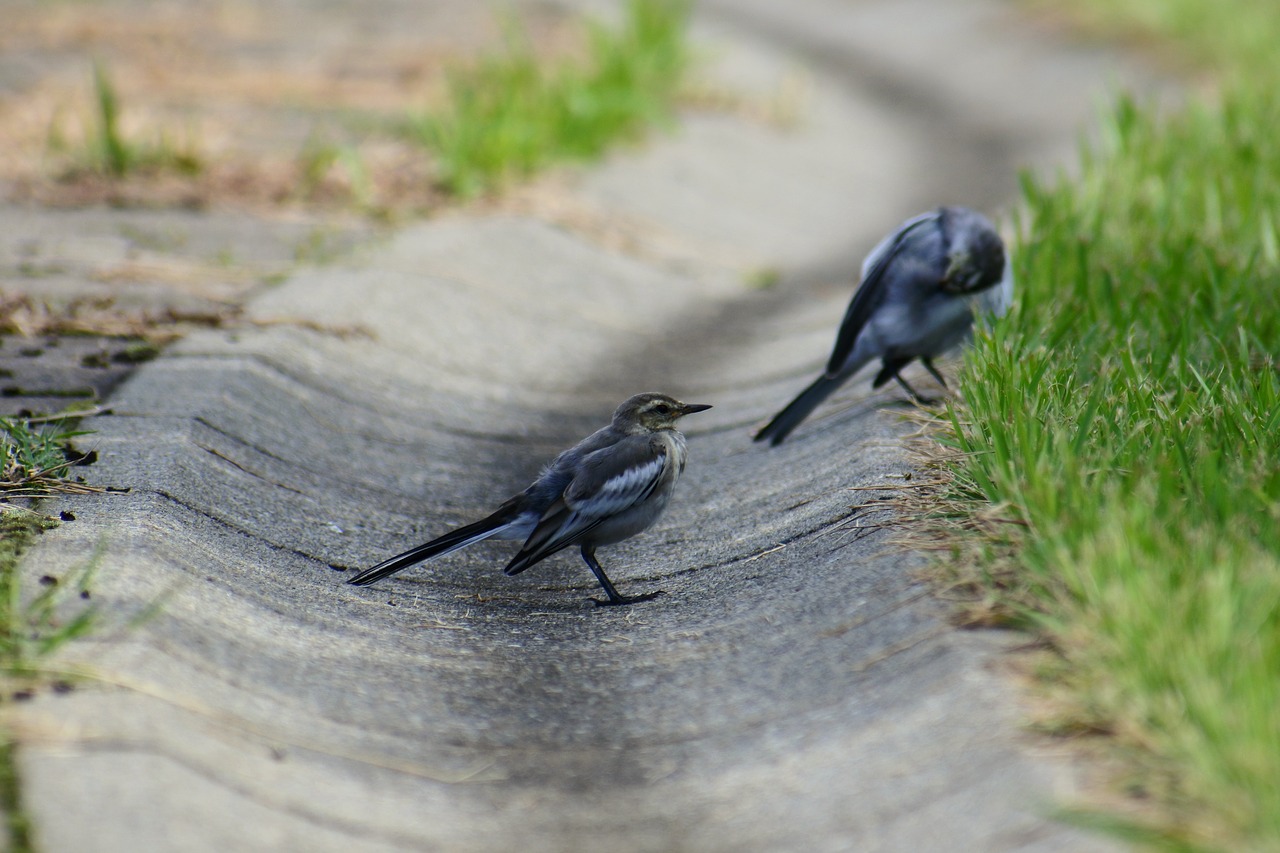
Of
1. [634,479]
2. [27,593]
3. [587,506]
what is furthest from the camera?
[634,479]

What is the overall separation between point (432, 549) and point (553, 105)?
610cm

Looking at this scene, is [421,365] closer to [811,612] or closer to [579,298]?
[579,298]

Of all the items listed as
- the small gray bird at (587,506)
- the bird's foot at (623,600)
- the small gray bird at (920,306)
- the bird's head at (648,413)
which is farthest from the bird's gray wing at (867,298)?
the bird's foot at (623,600)

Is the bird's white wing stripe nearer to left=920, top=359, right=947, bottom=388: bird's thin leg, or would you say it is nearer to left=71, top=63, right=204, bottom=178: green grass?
left=920, top=359, right=947, bottom=388: bird's thin leg

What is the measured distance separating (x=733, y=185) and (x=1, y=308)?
19.4 ft

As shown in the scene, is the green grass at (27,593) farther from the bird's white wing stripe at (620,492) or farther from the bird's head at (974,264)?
the bird's head at (974,264)

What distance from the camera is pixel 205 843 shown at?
2.63 m

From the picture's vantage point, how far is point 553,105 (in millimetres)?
9477

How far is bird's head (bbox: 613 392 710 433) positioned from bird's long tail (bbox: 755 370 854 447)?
0.71m

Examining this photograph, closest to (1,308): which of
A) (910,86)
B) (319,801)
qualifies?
(319,801)

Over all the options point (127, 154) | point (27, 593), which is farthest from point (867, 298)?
point (127, 154)

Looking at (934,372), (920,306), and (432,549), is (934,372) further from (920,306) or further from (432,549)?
(432,549)

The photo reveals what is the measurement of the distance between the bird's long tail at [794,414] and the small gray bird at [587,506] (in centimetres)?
89

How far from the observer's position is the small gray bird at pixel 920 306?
17.9 ft
